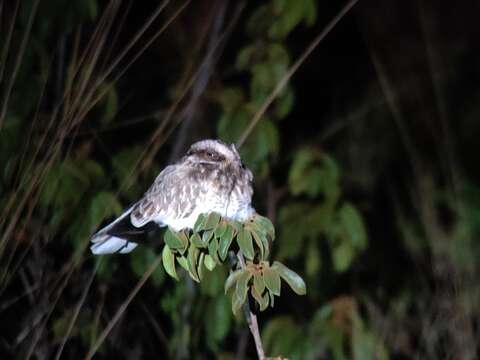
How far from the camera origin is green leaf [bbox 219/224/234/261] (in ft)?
5.78

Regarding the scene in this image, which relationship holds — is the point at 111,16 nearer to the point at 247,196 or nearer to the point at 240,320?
the point at 247,196

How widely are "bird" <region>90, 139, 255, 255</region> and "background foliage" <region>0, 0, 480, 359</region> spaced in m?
0.06

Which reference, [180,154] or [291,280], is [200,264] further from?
[180,154]

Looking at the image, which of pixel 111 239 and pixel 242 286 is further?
pixel 111 239

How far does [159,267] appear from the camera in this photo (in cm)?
277

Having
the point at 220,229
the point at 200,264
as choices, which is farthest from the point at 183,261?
the point at 220,229

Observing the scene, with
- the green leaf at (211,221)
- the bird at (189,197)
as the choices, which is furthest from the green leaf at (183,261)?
the bird at (189,197)

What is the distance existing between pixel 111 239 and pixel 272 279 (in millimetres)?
622

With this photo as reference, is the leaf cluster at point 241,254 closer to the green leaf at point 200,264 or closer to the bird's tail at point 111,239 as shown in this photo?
the green leaf at point 200,264

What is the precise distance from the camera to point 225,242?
5.80 feet

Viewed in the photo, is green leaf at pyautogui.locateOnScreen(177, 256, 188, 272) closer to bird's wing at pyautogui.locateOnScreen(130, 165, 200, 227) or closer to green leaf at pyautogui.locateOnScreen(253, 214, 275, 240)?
green leaf at pyautogui.locateOnScreen(253, 214, 275, 240)

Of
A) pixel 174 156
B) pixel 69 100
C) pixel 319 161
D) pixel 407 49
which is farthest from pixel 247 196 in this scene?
pixel 407 49

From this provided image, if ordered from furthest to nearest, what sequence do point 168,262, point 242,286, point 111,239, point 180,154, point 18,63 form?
1. point 180,154
2. point 111,239
3. point 18,63
4. point 168,262
5. point 242,286

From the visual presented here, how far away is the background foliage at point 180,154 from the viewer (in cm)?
231
